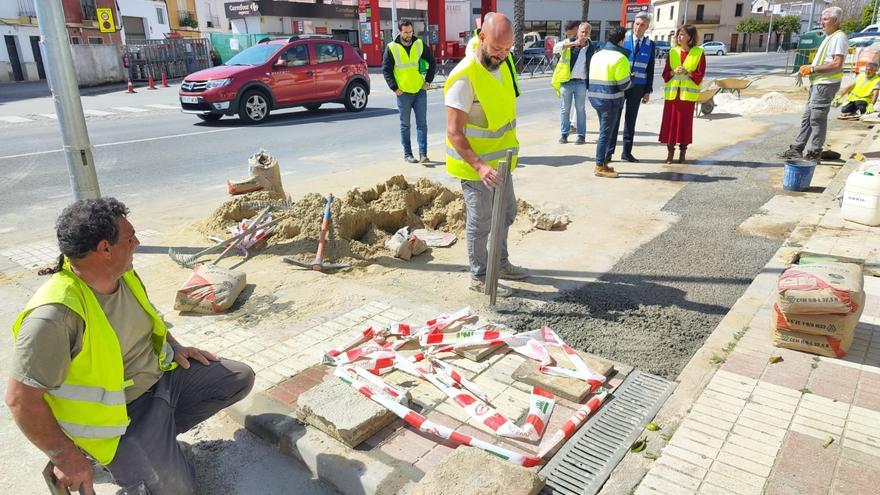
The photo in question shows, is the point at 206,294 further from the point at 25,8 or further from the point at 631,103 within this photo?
the point at 25,8

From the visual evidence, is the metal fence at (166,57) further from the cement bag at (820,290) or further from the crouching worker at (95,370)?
the cement bag at (820,290)

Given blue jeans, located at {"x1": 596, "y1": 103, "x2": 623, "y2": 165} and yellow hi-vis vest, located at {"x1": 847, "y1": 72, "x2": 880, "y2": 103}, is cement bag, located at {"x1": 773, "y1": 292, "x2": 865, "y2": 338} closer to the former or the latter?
blue jeans, located at {"x1": 596, "y1": 103, "x2": 623, "y2": 165}

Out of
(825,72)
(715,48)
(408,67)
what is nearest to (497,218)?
(408,67)

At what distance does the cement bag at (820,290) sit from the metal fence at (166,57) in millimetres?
31248

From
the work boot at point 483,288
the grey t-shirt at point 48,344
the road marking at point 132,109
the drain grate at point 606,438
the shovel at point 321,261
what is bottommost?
the drain grate at point 606,438

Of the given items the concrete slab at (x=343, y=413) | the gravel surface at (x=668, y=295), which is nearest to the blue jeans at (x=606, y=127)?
the gravel surface at (x=668, y=295)

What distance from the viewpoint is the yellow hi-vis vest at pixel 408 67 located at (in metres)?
9.19

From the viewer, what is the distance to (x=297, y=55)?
14.8 metres

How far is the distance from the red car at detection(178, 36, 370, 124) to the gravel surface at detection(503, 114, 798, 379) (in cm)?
1007

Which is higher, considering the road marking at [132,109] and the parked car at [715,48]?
the parked car at [715,48]

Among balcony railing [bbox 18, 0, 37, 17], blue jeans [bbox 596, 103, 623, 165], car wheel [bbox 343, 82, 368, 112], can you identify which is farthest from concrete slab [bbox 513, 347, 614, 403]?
balcony railing [bbox 18, 0, 37, 17]

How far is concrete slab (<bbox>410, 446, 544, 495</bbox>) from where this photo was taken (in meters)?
2.47

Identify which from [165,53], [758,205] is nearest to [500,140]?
[758,205]

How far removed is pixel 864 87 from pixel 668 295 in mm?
11486
